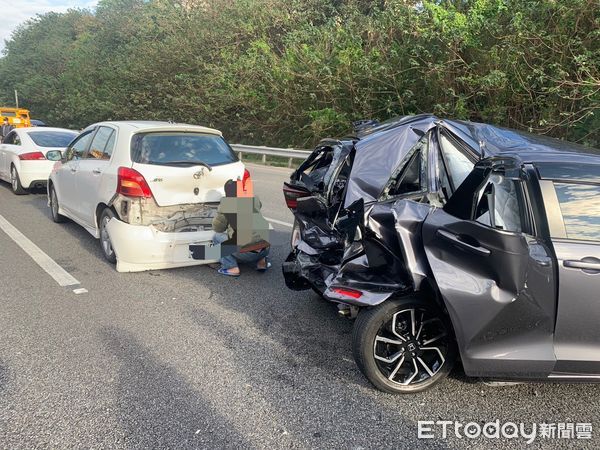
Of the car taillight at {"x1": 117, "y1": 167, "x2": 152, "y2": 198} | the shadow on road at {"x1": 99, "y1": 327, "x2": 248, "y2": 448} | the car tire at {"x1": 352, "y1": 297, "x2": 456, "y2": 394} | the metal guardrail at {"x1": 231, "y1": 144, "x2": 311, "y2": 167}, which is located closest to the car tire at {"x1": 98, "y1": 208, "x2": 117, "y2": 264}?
the car taillight at {"x1": 117, "y1": 167, "x2": 152, "y2": 198}

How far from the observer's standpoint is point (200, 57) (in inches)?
1004

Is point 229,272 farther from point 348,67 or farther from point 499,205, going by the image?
point 348,67

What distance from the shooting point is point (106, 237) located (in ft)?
18.9

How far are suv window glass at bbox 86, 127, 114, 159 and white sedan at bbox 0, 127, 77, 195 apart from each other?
12.9 feet

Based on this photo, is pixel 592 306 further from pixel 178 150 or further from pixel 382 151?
pixel 178 150

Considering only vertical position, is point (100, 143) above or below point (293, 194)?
above

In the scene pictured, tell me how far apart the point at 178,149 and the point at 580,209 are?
4217mm

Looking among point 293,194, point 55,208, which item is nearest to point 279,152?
point 55,208

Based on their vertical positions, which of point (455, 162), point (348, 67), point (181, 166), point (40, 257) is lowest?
point (40, 257)

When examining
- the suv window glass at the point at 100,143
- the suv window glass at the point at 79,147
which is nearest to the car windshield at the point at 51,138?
the suv window glass at the point at 79,147

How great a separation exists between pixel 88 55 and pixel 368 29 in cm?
3122

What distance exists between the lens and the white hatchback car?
5242mm

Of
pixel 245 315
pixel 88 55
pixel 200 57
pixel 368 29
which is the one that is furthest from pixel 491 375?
pixel 88 55

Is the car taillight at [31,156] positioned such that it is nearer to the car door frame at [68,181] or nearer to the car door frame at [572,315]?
the car door frame at [68,181]
